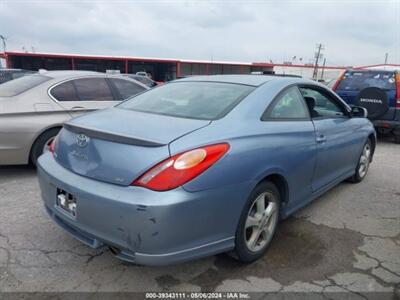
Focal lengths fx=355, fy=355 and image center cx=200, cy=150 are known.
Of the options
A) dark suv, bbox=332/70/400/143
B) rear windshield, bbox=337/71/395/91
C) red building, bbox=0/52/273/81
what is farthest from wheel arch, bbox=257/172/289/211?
red building, bbox=0/52/273/81

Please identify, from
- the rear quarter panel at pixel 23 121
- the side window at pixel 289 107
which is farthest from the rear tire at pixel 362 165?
the rear quarter panel at pixel 23 121

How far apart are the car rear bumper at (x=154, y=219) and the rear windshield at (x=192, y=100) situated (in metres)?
0.69

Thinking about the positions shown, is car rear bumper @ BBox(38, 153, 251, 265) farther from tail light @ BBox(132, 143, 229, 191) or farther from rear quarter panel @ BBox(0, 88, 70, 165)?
rear quarter panel @ BBox(0, 88, 70, 165)

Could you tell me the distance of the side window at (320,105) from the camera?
3.60 metres

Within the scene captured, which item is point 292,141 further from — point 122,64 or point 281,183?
point 122,64

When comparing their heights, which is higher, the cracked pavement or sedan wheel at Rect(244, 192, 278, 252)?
sedan wheel at Rect(244, 192, 278, 252)

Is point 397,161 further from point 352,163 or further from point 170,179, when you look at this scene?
point 170,179

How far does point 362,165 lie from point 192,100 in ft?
10.2

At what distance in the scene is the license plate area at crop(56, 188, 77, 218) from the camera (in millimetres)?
2461

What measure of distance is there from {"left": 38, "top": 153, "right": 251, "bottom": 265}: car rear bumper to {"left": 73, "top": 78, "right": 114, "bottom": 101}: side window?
3.06m

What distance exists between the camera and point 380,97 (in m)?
7.59

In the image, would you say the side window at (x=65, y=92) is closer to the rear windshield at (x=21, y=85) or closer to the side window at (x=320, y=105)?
the rear windshield at (x=21, y=85)

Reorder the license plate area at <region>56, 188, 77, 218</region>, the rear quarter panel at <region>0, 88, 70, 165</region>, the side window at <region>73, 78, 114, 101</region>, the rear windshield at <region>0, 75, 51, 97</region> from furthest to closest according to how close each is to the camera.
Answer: the side window at <region>73, 78, 114, 101</region>, the rear windshield at <region>0, 75, 51, 97</region>, the rear quarter panel at <region>0, 88, 70, 165</region>, the license plate area at <region>56, 188, 77, 218</region>

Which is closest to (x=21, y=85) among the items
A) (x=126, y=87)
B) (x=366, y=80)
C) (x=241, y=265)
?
(x=126, y=87)
